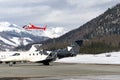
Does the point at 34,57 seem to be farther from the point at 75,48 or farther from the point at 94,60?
the point at 94,60

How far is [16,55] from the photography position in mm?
73500

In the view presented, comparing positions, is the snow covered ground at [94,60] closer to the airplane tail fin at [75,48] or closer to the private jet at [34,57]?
the airplane tail fin at [75,48]

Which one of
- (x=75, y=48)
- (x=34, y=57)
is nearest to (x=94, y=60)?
(x=75, y=48)

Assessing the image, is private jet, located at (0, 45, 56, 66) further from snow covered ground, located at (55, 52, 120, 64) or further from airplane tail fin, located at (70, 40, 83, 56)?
snow covered ground, located at (55, 52, 120, 64)

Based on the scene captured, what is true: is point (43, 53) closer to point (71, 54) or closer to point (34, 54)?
point (34, 54)

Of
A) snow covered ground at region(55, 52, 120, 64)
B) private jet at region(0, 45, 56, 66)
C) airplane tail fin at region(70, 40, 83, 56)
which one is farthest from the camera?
snow covered ground at region(55, 52, 120, 64)

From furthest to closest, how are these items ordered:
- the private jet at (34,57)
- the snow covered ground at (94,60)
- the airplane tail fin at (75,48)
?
the snow covered ground at (94,60)
the airplane tail fin at (75,48)
the private jet at (34,57)

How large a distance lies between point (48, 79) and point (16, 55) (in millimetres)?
38892

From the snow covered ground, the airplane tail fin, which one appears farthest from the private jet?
the snow covered ground

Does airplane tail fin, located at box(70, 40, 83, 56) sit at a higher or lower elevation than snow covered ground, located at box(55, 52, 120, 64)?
higher

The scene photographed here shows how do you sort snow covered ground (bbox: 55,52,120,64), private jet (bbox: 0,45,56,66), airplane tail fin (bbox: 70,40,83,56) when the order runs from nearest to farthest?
1. private jet (bbox: 0,45,56,66)
2. airplane tail fin (bbox: 70,40,83,56)
3. snow covered ground (bbox: 55,52,120,64)

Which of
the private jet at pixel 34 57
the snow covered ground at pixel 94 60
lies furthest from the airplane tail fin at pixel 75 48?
the private jet at pixel 34 57

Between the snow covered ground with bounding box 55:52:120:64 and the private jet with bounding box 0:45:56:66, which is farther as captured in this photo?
the snow covered ground with bounding box 55:52:120:64

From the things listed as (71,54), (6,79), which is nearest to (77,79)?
(6,79)
